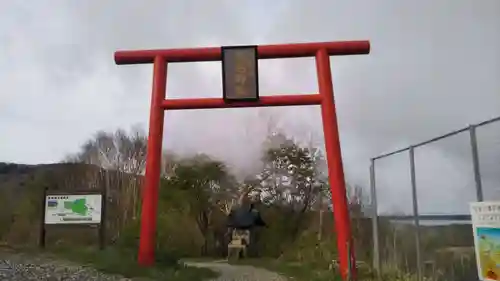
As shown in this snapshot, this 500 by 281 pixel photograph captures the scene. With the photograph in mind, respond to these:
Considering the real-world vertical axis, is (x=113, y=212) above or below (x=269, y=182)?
below

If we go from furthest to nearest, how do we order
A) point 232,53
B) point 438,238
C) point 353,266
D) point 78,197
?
1. point 78,197
2. point 232,53
3. point 353,266
4. point 438,238

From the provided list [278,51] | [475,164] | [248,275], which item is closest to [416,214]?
[475,164]

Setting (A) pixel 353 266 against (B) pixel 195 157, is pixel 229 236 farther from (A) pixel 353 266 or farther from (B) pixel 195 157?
(A) pixel 353 266

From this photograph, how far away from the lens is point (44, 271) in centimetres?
818

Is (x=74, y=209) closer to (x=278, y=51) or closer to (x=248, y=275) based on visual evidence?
(x=248, y=275)

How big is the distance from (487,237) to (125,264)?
703 cm

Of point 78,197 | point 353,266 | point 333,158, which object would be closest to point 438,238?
point 353,266

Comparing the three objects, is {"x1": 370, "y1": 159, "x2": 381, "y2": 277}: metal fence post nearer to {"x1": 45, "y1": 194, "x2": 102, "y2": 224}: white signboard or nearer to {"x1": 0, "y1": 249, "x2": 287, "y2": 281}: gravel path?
{"x1": 0, "y1": 249, "x2": 287, "y2": 281}: gravel path

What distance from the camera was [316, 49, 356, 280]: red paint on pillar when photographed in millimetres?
9586

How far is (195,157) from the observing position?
1984 centimetres

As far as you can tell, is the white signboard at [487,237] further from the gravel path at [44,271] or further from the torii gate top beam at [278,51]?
the torii gate top beam at [278,51]

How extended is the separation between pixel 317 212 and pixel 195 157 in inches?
221

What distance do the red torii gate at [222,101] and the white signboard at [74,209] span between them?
1864 mm

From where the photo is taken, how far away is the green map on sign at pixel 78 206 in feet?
38.5
